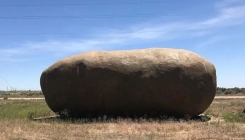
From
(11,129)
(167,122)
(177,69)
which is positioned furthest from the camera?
(177,69)

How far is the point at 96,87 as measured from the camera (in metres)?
19.2

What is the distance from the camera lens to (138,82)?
62.1 feet

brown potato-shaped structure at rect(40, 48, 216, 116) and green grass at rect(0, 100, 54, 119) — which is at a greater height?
brown potato-shaped structure at rect(40, 48, 216, 116)

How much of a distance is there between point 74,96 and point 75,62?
189 centimetres

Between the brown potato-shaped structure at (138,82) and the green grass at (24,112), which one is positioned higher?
the brown potato-shaped structure at (138,82)

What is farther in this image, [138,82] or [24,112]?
[24,112]

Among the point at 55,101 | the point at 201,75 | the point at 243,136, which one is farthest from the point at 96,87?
the point at 243,136

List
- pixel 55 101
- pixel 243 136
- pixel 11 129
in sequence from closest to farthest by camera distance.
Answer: pixel 243 136 < pixel 11 129 < pixel 55 101

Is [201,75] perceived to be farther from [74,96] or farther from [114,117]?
[74,96]

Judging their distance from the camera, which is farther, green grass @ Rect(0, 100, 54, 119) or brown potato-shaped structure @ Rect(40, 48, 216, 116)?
green grass @ Rect(0, 100, 54, 119)

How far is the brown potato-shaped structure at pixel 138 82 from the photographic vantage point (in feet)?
61.7

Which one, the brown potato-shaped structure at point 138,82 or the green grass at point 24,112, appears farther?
the green grass at point 24,112

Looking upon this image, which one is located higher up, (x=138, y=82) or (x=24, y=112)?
(x=138, y=82)

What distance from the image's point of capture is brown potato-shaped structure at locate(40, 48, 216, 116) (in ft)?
61.7
